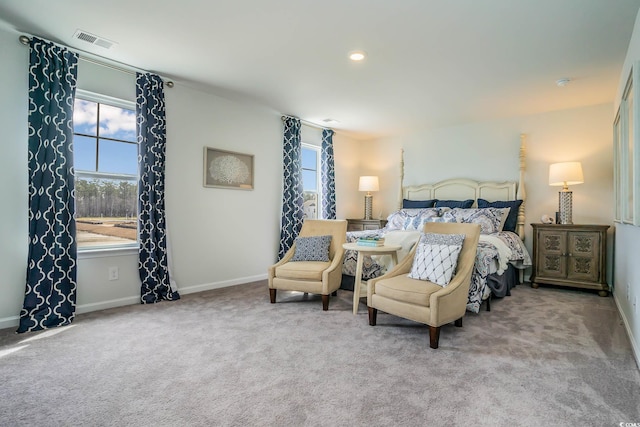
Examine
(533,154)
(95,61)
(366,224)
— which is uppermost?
(95,61)

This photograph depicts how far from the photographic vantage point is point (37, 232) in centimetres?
290

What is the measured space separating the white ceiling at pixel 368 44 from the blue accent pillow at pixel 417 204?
5.61ft

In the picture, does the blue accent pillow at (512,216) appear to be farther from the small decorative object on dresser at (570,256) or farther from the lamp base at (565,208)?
the lamp base at (565,208)

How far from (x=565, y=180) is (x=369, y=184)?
9.53 feet

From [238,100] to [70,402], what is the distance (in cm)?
374

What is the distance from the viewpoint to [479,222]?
14.7 ft

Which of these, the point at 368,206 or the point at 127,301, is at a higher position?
the point at 368,206

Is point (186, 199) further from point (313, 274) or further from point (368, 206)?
point (368, 206)

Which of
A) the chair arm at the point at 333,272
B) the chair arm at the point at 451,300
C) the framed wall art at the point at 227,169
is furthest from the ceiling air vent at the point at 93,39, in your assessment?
the chair arm at the point at 451,300

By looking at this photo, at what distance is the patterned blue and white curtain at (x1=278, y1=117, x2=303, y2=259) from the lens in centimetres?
512

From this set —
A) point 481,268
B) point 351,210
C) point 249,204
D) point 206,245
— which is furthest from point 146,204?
point 351,210

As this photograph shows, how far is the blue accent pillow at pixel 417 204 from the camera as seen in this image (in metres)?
5.58

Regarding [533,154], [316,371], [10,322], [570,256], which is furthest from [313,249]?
[533,154]

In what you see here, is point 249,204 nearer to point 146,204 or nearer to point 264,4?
point 146,204
